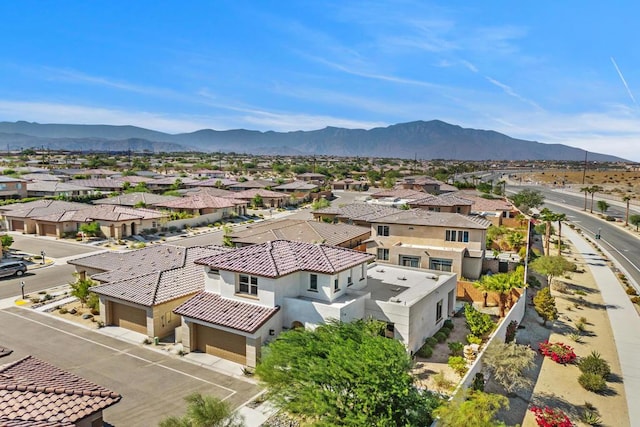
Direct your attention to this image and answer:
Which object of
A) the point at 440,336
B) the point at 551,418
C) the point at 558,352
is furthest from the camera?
the point at 440,336

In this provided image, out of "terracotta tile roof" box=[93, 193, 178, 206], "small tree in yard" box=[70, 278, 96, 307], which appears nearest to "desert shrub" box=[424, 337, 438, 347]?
"small tree in yard" box=[70, 278, 96, 307]

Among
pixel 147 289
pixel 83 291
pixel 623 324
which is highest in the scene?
pixel 147 289

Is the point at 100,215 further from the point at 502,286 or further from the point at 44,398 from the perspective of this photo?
the point at 44,398

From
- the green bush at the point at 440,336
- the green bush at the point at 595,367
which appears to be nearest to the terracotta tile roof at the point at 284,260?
the green bush at the point at 440,336

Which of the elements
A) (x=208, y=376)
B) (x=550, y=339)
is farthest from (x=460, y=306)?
(x=208, y=376)

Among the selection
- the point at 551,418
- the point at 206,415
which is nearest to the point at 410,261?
the point at 551,418

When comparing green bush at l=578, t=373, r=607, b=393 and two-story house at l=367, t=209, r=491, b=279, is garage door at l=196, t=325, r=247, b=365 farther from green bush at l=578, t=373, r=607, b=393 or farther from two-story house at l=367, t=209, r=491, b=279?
two-story house at l=367, t=209, r=491, b=279

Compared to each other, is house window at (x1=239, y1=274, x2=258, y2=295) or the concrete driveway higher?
house window at (x1=239, y1=274, x2=258, y2=295)

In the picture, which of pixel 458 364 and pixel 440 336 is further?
pixel 440 336
